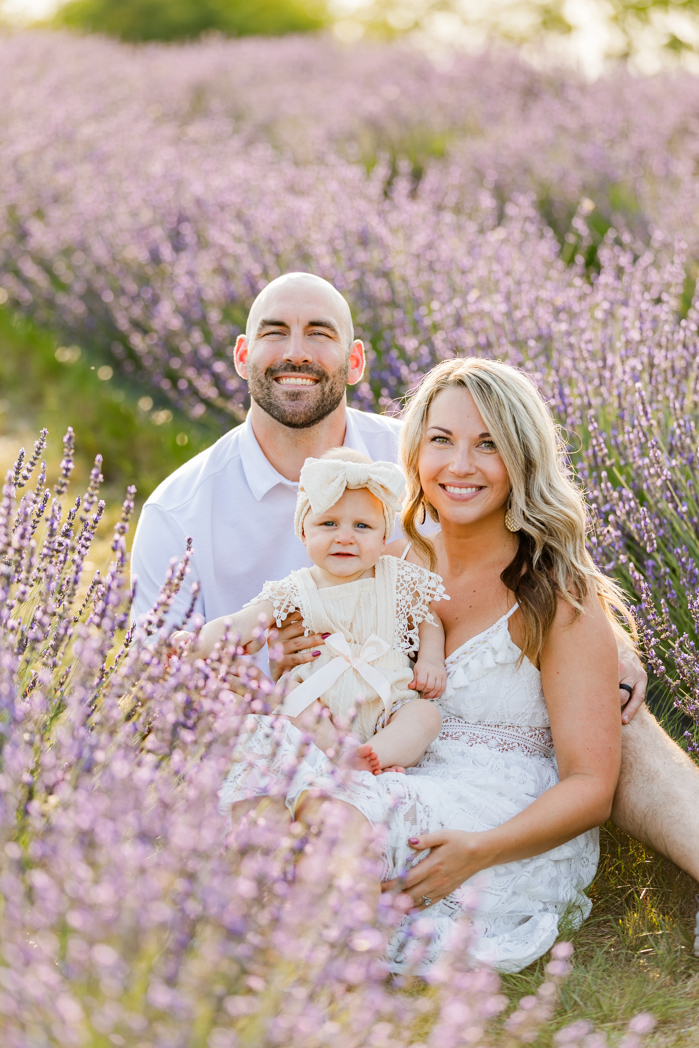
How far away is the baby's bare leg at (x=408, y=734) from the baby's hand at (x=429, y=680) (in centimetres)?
2

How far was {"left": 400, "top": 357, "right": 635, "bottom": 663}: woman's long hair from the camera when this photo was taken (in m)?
2.22

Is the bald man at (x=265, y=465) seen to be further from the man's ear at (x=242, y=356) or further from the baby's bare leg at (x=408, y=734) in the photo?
the baby's bare leg at (x=408, y=734)

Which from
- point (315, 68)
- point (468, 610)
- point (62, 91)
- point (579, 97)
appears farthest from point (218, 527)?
point (315, 68)

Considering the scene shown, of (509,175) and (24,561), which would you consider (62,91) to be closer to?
(509,175)

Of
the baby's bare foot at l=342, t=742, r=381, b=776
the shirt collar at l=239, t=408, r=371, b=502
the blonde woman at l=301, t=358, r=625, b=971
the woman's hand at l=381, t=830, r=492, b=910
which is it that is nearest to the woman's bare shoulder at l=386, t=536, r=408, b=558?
the blonde woman at l=301, t=358, r=625, b=971

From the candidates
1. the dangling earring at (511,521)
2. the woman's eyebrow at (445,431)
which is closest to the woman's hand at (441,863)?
the dangling earring at (511,521)

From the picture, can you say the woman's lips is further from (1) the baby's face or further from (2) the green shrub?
(2) the green shrub

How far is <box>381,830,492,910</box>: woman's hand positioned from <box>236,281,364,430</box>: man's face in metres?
1.27

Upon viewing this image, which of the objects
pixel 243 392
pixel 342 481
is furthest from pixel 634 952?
pixel 243 392

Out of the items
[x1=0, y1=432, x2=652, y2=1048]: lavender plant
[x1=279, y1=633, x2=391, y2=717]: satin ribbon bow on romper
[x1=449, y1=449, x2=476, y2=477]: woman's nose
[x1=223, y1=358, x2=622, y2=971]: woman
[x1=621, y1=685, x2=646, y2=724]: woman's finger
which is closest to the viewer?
[x1=0, y1=432, x2=652, y2=1048]: lavender plant

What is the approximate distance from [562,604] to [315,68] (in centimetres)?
1034

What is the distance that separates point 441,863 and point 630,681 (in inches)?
29.6

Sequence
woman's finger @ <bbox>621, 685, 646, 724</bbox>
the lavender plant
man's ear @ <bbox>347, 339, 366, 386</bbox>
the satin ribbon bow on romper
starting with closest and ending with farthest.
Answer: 1. the lavender plant
2. the satin ribbon bow on romper
3. woman's finger @ <bbox>621, 685, 646, 724</bbox>
4. man's ear @ <bbox>347, 339, 366, 386</bbox>

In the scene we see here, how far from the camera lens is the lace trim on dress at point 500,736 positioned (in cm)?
224
